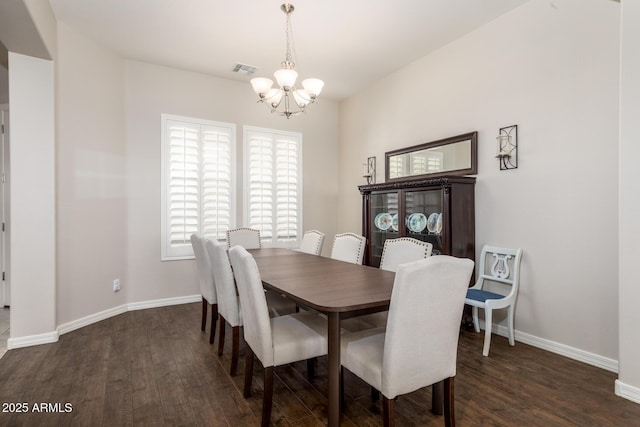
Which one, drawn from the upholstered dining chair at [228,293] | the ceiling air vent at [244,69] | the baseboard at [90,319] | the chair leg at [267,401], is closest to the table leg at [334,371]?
the chair leg at [267,401]

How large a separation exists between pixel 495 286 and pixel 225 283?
8.41 feet

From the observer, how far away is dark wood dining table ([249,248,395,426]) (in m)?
1.69

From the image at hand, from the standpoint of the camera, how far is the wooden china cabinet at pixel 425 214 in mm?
3281

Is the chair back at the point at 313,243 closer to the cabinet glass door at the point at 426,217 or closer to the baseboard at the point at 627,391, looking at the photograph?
the cabinet glass door at the point at 426,217

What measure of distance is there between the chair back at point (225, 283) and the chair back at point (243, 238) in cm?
155

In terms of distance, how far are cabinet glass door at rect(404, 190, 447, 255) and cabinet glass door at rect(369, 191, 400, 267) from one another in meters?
0.21

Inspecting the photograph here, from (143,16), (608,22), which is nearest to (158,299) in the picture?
(143,16)

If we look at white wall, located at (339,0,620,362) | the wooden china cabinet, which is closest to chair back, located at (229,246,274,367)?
the wooden china cabinet

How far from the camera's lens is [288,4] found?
2977 millimetres

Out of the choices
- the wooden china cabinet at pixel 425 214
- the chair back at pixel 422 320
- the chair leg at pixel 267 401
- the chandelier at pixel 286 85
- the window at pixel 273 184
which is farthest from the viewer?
the window at pixel 273 184

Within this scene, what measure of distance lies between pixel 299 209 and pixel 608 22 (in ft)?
13.0

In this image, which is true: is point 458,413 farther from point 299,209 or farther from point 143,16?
point 143,16

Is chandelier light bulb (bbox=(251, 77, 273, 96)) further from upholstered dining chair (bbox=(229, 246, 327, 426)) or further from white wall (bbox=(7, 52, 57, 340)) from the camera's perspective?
white wall (bbox=(7, 52, 57, 340))

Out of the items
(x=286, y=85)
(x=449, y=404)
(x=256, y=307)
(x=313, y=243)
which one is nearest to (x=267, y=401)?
(x=256, y=307)
